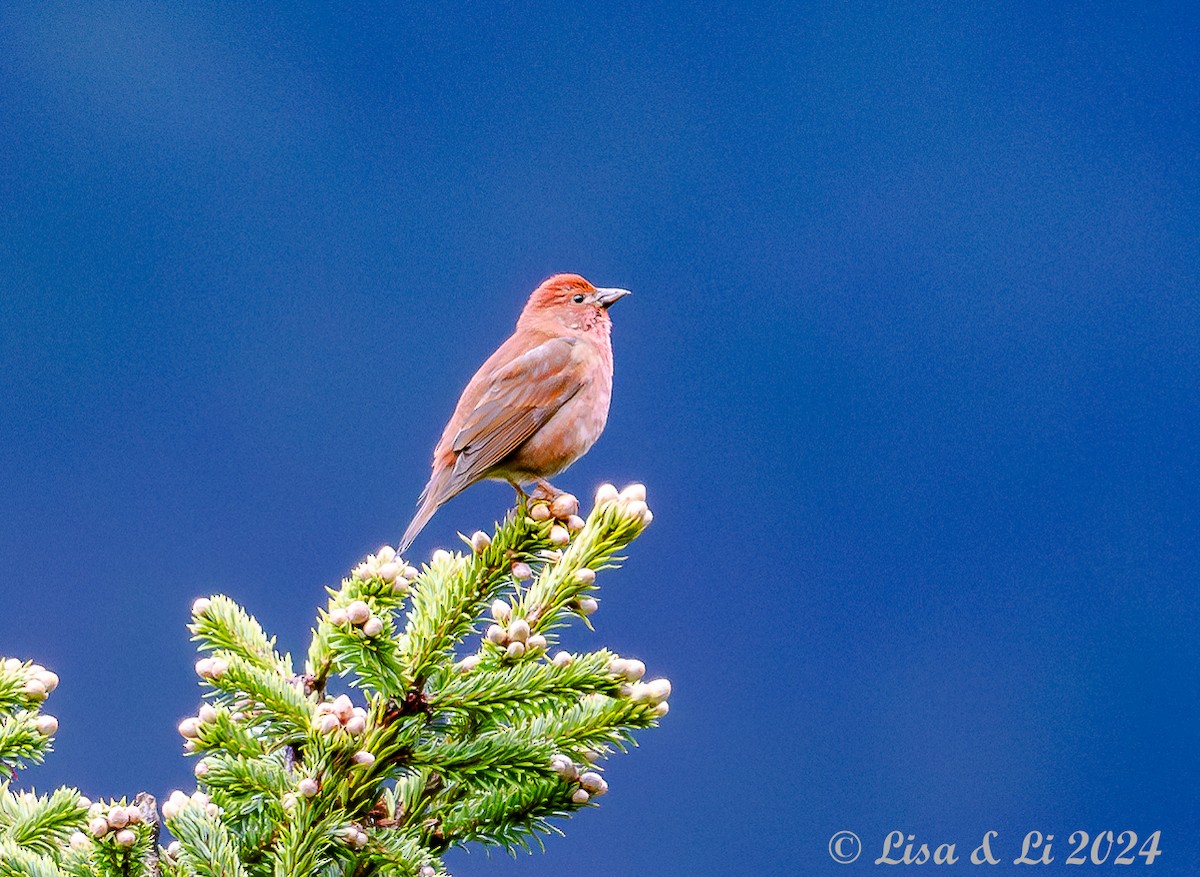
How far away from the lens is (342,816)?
5.51 feet

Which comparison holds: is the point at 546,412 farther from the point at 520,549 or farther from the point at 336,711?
the point at 336,711

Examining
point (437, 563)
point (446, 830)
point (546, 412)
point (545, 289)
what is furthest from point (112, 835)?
point (545, 289)

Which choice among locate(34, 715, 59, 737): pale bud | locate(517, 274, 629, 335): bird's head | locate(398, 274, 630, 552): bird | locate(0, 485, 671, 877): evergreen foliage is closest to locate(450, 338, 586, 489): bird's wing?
locate(398, 274, 630, 552): bird

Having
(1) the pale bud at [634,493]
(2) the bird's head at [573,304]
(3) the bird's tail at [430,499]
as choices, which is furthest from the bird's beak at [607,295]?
(1) the pale bud at [634,493]

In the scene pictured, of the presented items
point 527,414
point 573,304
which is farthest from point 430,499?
point 573,304

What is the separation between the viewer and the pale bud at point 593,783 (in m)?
1.81

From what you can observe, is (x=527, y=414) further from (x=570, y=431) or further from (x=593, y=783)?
(x=593, y=783)

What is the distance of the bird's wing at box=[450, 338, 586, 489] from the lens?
2.94 m

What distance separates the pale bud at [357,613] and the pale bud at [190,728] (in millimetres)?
315

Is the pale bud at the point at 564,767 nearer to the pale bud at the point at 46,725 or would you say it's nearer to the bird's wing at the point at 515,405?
the pale bud at the point at 46,725

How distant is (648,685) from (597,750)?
163 millimetres

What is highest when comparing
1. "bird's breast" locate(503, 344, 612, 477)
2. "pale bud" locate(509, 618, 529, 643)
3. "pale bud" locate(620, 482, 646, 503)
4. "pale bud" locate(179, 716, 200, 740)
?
"bird's breast" locate(503, 344, 612, 477)

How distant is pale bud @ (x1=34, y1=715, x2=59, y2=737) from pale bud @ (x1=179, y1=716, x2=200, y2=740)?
0.25 metres

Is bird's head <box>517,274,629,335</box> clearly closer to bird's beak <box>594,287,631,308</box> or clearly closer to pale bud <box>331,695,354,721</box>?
bird's beak <box>594,287,631,308</box>
